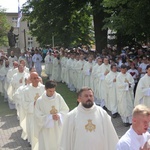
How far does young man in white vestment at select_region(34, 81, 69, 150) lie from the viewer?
6.86 metres

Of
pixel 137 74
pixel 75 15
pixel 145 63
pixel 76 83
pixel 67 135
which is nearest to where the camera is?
pixel 67 135

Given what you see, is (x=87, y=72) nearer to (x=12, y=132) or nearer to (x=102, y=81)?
(x=102, y=81)

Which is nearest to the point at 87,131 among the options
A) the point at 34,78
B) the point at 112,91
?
the point at 34,78

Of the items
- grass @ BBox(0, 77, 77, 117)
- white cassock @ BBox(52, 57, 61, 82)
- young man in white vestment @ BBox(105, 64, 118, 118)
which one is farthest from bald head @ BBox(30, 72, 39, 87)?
white cassock @ BBox(52, 57, 61, 82)

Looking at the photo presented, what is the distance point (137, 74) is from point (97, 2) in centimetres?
897

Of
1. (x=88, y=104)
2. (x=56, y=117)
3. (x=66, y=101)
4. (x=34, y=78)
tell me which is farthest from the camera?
(x=66, y=101)

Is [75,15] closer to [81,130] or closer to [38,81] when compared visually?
[38,81]

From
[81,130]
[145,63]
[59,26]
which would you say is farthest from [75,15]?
[81,130]

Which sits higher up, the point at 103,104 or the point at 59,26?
the point at 59,26

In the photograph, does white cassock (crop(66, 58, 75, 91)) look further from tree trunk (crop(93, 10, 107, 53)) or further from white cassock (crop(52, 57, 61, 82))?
tree trunk (crop(93, 10, 107, 53))

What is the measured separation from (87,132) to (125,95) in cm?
569

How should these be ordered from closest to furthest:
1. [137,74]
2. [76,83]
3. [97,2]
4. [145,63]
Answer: [137,74] < [145,63] < [76,83] < [97,2]

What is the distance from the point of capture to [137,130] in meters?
3.67

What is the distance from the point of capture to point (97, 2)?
65.8 ft
